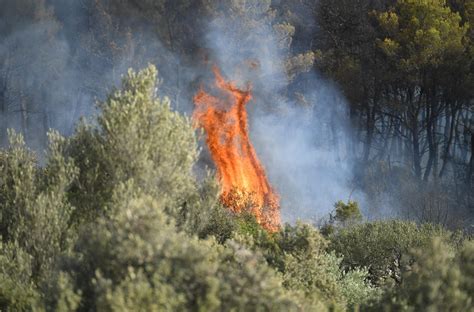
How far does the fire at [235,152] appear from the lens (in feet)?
110

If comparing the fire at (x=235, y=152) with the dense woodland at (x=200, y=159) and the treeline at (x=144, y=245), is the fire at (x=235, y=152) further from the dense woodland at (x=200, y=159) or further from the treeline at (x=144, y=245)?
the treeline at (x=144, y=245)

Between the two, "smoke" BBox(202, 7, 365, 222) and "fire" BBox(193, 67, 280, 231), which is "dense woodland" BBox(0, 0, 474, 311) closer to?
"smoke" BBox(202, 7, 365, 222)

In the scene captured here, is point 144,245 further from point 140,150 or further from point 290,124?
point 290,124

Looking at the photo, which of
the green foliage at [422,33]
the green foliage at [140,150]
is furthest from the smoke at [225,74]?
the green foliage at [140,150]

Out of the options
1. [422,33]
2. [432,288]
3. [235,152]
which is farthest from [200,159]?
[432,288]

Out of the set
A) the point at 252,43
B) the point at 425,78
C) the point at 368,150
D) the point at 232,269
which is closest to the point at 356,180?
the point at 368,150

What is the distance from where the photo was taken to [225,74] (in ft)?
132

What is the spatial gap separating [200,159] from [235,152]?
3018mm

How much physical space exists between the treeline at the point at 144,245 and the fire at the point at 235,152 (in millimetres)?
13753

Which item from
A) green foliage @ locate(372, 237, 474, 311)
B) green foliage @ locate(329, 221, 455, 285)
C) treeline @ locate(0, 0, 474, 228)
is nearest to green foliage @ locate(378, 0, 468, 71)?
treeline @ locate(0, 0, 474, 228)

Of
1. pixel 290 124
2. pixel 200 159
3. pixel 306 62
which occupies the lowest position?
pixel 200 159

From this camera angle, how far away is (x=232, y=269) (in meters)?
12.2

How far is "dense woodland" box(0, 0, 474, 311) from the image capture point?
12.1 metres

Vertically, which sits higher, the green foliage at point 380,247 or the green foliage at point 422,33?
the green foliage at point 422,33
